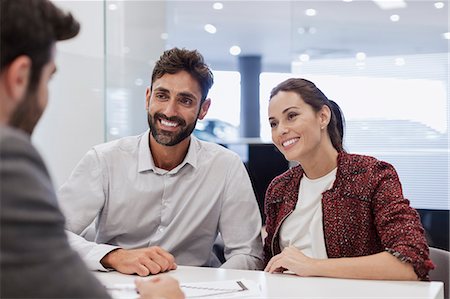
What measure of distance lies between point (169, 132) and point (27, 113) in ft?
4.56

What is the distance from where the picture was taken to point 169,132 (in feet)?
7.37

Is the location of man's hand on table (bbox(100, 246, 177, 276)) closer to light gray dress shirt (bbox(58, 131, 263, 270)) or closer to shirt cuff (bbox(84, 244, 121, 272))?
shirt cuff (bbox(84, 244, 121, 272))

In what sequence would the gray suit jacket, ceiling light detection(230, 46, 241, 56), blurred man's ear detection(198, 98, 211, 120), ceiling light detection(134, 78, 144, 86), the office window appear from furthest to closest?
ceiling light detection(230, 46, 241, 56), ceiling light detection(134, 78, 144, 86), the office window, blurred man's ear detection(198, 98, 211, 120), the gray suit jacket

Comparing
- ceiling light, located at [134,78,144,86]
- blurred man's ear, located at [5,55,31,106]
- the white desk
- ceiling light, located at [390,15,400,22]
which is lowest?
the white desk

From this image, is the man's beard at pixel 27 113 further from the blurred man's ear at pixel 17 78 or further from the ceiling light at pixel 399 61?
the ceiling light at pixel 399 61

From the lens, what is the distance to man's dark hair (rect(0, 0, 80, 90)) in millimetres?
838

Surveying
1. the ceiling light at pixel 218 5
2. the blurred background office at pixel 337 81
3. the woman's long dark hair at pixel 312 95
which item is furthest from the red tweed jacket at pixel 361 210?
the ceiling light at pixel 218 5

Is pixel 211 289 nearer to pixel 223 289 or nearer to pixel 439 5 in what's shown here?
pixel 223 289

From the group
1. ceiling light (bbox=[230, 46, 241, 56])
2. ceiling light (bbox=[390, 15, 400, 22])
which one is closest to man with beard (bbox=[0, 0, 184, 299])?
ceiling light (bbox=[390, 15, 400, 22])

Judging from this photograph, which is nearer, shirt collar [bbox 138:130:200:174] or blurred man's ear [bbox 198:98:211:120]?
shirt collar [bbox 138:130:200:174]

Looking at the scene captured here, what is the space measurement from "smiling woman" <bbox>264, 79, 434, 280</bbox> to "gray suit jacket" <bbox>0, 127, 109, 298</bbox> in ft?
3.58

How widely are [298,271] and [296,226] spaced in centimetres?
34

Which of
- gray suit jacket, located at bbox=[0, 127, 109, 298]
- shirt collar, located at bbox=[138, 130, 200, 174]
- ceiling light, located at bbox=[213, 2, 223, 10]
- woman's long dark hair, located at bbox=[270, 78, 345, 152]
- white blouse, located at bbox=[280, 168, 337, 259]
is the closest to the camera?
gray suit jacket, located at bbox=[0, 127, 109, 298]

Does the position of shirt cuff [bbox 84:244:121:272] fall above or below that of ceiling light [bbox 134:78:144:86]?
below
